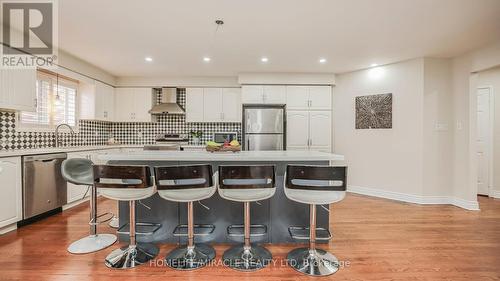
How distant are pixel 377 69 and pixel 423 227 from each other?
9.49 ft

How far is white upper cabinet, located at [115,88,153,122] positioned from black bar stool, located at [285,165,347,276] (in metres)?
4.34

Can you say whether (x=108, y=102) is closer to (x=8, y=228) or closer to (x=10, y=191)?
(x=10, y=191)

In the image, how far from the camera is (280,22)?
9.11 ft

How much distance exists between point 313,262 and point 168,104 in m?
4.44

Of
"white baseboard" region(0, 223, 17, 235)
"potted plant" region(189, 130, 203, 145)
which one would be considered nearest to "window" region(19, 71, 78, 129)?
"white baseboard" region(0, 223, 17, 235)

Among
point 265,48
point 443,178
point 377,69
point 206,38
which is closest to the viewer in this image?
point 206,38

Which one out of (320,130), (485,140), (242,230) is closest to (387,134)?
(320,130)

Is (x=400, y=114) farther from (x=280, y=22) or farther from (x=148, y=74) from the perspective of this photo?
(x=148, y=74)

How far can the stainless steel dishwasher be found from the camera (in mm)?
2939

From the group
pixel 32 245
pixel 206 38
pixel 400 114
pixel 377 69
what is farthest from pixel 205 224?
pixel 377 69

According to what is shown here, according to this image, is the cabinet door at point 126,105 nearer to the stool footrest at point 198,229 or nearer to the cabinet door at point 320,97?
the stool footrest at point 198,229

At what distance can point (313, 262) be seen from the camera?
208cm

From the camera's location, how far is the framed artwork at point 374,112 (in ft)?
14.2

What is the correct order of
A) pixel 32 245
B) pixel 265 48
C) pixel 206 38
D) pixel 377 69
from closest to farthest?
pixel 32 245
pixel 206 38
pixel 265 48
pixel 377 69
